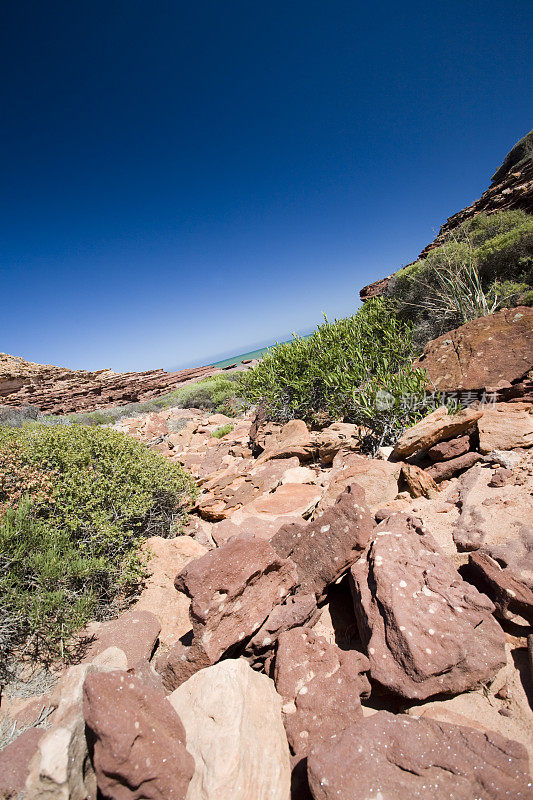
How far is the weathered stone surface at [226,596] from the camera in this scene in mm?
2043

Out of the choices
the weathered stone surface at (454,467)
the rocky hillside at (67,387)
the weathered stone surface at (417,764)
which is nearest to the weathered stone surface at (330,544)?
the weathered stone surface at (417,764)

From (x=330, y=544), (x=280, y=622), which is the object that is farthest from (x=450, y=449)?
(x=280, y=622)

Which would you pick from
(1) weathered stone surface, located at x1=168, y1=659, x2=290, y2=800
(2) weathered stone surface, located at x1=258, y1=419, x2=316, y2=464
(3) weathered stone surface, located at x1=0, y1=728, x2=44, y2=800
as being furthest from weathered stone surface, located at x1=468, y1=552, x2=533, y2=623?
(2) weathered stone surface, located at x1=258, y1=419, x2=316, y2=464

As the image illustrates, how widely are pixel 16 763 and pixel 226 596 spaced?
117cm

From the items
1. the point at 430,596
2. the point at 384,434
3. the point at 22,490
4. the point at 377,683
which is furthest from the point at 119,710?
the point at 384,434

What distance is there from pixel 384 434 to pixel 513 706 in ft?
11.6

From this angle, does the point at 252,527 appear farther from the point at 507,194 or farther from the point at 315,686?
the point at 507,194

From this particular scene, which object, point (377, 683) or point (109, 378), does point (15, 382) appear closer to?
point (109, 378)

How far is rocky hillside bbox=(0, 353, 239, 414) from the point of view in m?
24.6

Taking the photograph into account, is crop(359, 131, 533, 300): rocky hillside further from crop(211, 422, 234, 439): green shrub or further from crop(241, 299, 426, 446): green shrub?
crop(211, 422, 234, 439): green shrub

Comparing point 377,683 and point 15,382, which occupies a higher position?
point 15,382

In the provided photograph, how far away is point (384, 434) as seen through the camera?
196 inches

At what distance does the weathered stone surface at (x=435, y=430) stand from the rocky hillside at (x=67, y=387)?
25.3 meters

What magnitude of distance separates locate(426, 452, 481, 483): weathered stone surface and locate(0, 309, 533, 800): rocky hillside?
0.02 metres
